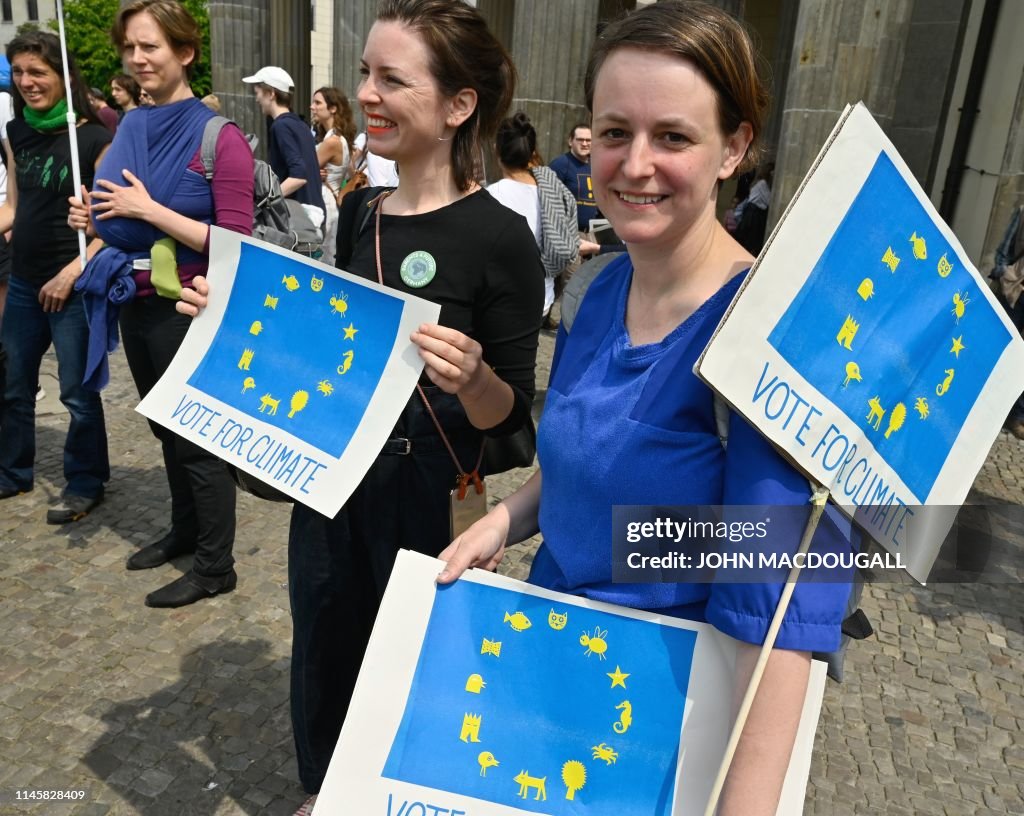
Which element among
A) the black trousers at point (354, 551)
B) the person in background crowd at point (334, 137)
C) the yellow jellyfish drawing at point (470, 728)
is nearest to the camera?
the yellow jellyfish drawing at point (470, 728)

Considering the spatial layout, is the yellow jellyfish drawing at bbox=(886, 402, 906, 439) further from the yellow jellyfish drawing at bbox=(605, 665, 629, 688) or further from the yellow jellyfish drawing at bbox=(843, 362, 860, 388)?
the yellow jellyfish drawing at bbox=(605, 665, 629, 688)

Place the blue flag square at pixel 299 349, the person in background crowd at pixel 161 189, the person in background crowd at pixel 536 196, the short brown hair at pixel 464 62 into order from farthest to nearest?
the person in background crowd at pixel 536 196 < the person in background crowd at pixel 161 189 < the short brown hair at pixel 464 62 < the blue flag square at pixel 299 349

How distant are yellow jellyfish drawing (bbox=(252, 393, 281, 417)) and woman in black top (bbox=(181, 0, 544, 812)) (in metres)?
0.27

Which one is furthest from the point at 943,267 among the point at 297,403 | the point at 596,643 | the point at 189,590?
the point at 189,590

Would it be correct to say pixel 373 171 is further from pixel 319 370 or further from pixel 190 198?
pixel 319 370

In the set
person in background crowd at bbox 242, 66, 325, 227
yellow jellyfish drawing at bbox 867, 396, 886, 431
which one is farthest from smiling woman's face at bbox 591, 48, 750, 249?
person in background crowd at bbox 242, 66, 325, 227

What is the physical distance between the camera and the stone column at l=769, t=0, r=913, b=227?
716 cm

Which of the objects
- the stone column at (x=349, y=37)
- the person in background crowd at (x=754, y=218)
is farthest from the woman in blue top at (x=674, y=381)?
the stone column at (x=349, y=37)

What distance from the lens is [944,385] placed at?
1116 mm

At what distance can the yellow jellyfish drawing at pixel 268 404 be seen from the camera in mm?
1763

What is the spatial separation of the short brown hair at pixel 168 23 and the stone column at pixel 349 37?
28.4ft

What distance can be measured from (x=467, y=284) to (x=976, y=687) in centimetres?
271

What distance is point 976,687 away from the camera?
11.0 feet

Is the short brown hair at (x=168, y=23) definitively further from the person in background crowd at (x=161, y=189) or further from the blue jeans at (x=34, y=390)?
the blue jeans at (x=34, y=390)
